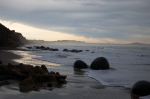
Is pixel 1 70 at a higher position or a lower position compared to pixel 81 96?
higher

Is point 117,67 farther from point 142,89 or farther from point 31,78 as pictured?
point 31,78

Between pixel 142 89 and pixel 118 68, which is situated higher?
pixel 142 89

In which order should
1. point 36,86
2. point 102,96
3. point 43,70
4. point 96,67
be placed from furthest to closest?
point 96,67
point 43,70
point 36,86
point 102,96

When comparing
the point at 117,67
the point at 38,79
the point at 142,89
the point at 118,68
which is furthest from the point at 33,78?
the point at 117,67

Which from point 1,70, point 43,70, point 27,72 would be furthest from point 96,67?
point 1,70

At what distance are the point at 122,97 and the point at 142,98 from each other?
0.61 metres

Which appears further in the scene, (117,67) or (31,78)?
(117,67)

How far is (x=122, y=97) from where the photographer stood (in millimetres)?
4387

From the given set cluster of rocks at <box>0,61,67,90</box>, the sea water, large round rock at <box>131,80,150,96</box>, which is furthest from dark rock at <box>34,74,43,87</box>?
large round rock at <box>131,80,150,96</box>

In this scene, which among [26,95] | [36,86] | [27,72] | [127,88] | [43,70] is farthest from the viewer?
[43,70]

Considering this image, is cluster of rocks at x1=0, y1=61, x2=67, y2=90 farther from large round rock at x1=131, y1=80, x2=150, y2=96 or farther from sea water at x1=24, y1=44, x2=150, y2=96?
large round rock at x1=131, y1=80, x2=150, y2=96

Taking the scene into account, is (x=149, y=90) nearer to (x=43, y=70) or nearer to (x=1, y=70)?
(x=43, y=70)

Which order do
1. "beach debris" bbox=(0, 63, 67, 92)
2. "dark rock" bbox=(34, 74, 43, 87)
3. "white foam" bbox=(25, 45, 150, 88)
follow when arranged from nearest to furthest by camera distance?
"beach debris" bbox=(0, 63, 67, 92) → "dark rock" bbox=(34, 74, 43, 87) → "white foam" bbox=(25, 45, 150, 88)

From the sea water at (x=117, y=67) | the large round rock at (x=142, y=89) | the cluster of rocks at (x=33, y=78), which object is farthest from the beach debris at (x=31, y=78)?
the large round rock at (x=142, y=89)
